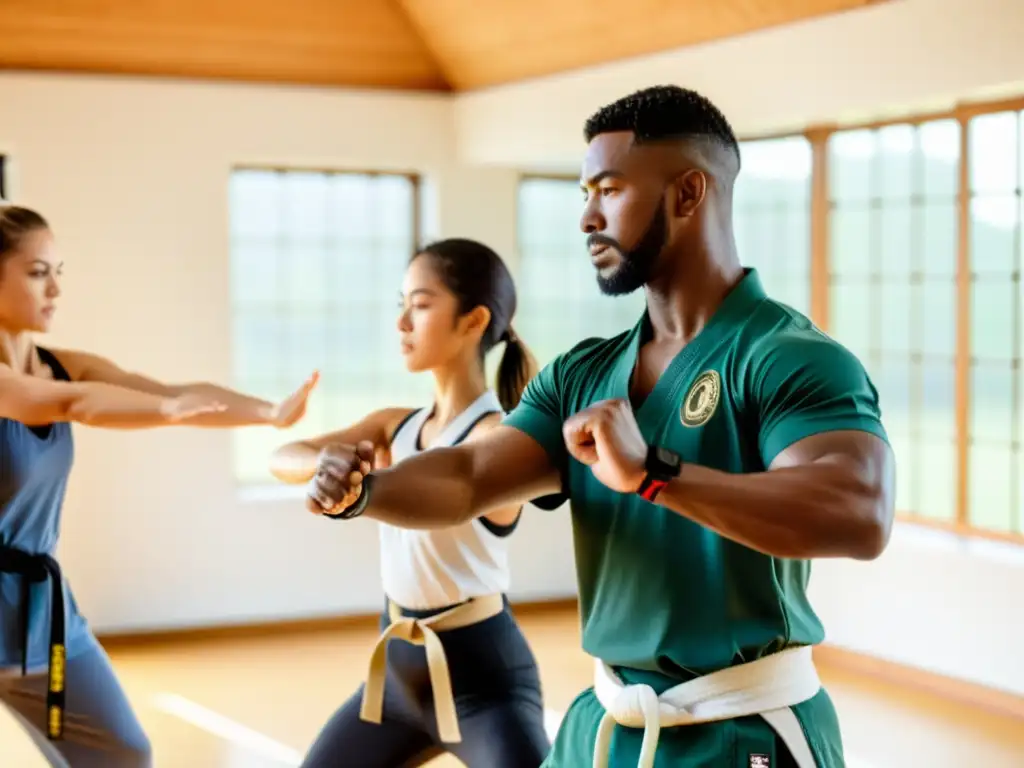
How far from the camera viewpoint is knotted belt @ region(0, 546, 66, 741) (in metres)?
2.87

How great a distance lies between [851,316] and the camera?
569cm

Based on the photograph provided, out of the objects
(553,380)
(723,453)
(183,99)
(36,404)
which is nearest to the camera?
(723,453)

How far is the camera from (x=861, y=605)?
5.20m

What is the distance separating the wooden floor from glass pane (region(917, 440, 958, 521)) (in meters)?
0.76

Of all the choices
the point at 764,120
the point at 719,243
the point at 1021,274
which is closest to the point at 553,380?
the point at 719,243

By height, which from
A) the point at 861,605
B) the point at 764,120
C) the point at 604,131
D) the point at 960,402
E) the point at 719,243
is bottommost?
the point at 861,605

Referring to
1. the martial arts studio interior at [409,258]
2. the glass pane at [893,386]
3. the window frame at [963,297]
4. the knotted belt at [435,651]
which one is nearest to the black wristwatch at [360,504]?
the knotted belt at [435,651]

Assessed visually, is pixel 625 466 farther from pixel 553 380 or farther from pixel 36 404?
pixel 36 404

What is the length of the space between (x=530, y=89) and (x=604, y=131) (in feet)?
14.2

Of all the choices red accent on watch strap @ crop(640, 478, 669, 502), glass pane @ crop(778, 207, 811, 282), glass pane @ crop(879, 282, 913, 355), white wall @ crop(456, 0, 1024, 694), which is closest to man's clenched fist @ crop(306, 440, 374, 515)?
red accent on watch strap @ crop(640, 478, 669, 502)

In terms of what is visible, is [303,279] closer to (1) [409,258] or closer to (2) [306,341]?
(2) [306,341]

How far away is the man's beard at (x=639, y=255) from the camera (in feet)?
5.32

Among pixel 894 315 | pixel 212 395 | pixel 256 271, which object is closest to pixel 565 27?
pixel 256 271

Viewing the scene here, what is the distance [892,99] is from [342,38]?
2599mm
